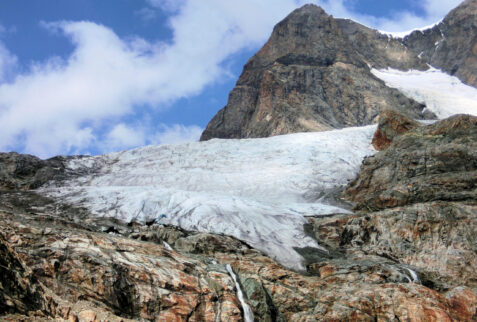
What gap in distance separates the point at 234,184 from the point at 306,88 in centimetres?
4782

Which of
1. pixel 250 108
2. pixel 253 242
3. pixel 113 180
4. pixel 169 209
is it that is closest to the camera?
pixel 253 242

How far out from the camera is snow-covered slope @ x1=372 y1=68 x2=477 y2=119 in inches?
2857

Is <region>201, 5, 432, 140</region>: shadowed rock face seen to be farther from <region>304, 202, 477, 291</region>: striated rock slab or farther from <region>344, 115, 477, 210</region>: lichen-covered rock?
<region>304, 202, 477, 291</region>: striated rock slab

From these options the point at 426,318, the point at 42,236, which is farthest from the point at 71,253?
the point at 426,318

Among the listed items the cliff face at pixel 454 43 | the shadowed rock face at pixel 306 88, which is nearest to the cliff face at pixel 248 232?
the shadowed rock face at pixel 306 88

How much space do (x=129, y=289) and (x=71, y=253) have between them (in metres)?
1.74

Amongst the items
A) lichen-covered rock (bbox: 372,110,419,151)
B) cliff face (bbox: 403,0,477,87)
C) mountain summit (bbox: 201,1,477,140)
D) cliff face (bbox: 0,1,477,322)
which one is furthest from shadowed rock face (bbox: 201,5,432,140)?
cliff face (bbox: 0,1,477,322)

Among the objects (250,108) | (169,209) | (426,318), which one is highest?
(250,108)

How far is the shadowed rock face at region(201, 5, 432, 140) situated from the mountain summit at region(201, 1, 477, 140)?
0.15 metres

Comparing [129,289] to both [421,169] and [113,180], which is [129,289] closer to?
[421,169]

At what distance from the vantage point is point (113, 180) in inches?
1200

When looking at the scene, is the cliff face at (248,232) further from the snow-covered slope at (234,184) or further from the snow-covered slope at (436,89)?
the snow-covered slope at (436,89)

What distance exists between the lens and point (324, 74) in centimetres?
7831

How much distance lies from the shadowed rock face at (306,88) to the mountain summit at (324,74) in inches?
6.0
